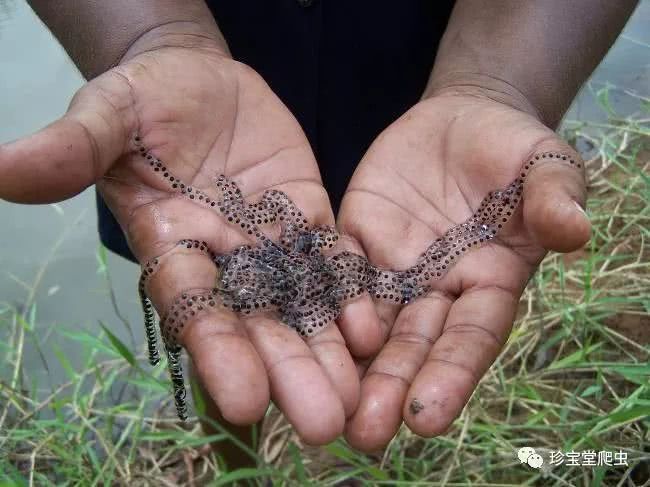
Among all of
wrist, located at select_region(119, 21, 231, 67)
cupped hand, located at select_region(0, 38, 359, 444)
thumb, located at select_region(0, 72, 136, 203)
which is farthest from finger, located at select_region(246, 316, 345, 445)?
wrist, located at select_region(119, 21, 231, 67)

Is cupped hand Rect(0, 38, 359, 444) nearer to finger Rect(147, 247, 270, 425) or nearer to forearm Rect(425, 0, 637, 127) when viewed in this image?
finger Rect(147, 247, 270, 425)

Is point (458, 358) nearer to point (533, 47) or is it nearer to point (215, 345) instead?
point (215, 345)

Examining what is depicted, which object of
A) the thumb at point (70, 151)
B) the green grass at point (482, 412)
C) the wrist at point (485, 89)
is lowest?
the green grass at point (482, 412)

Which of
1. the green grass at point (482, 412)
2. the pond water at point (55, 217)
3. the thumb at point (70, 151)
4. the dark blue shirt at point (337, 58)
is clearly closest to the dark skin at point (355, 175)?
the thumb at point (70, 151)

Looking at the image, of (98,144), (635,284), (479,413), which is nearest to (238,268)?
(98,144)

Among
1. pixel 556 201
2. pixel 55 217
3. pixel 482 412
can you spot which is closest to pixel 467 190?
pixel 556 201

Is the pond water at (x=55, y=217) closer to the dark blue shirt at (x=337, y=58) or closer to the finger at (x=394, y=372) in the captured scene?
the dark blue shirt at (x=337, y=58)
